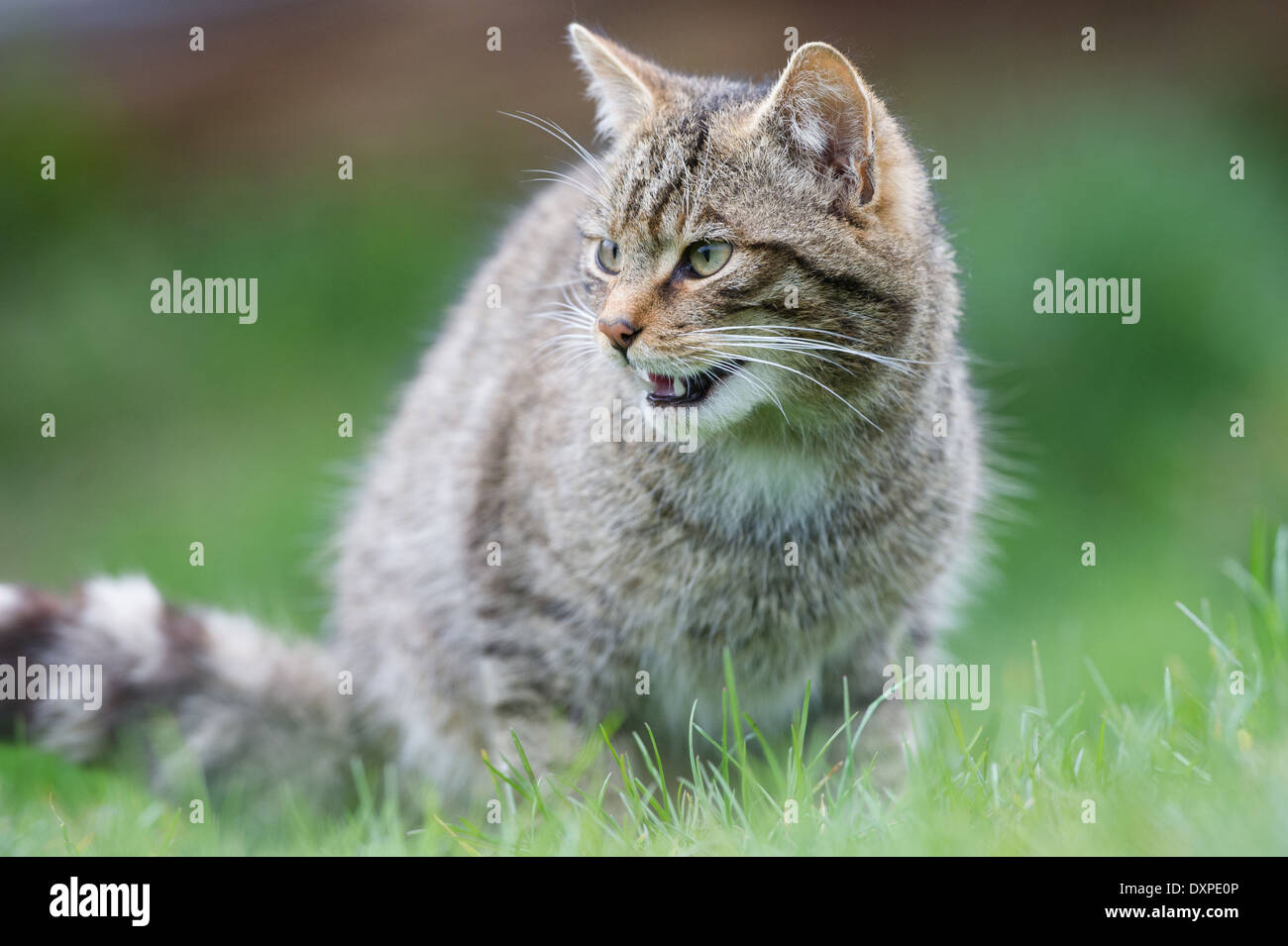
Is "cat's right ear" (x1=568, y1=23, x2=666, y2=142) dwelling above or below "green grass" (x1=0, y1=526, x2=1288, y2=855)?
above

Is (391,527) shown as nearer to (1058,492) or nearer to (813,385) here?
(813,385)

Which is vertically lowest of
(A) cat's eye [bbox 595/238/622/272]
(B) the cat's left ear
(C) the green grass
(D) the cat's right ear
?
(C) the green grass

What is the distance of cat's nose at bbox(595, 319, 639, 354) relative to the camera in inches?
108

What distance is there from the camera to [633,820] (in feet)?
8.73

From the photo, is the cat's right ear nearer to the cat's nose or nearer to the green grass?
the cat's nose

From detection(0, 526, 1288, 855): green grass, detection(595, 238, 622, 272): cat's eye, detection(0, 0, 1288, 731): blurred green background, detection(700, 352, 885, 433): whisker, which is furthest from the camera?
detection(0, 0, 1288, 731): blurred green background

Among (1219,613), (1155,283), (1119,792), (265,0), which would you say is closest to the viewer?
(1119,792)

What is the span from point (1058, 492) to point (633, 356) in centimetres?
456

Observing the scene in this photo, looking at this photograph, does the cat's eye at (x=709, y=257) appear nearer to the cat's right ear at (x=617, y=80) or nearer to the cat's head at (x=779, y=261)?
the cat's head at (x=779, y=261)

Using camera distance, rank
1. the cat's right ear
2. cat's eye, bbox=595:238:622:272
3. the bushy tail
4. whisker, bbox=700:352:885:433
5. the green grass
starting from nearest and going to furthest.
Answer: the green grass < whisker, bbox=700:352:885:433 < cat's eye, bbox=595:238:622:272 < the cat's right ear < the bushy tail

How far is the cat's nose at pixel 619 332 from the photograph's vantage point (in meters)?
2.74

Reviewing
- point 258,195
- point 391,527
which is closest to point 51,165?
point 258,195

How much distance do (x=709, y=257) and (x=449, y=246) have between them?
5433 millimetres

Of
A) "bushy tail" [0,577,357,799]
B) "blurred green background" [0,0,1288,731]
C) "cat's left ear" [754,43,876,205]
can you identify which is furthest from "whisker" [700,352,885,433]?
"blurred green background" [0,0,1288,731]
